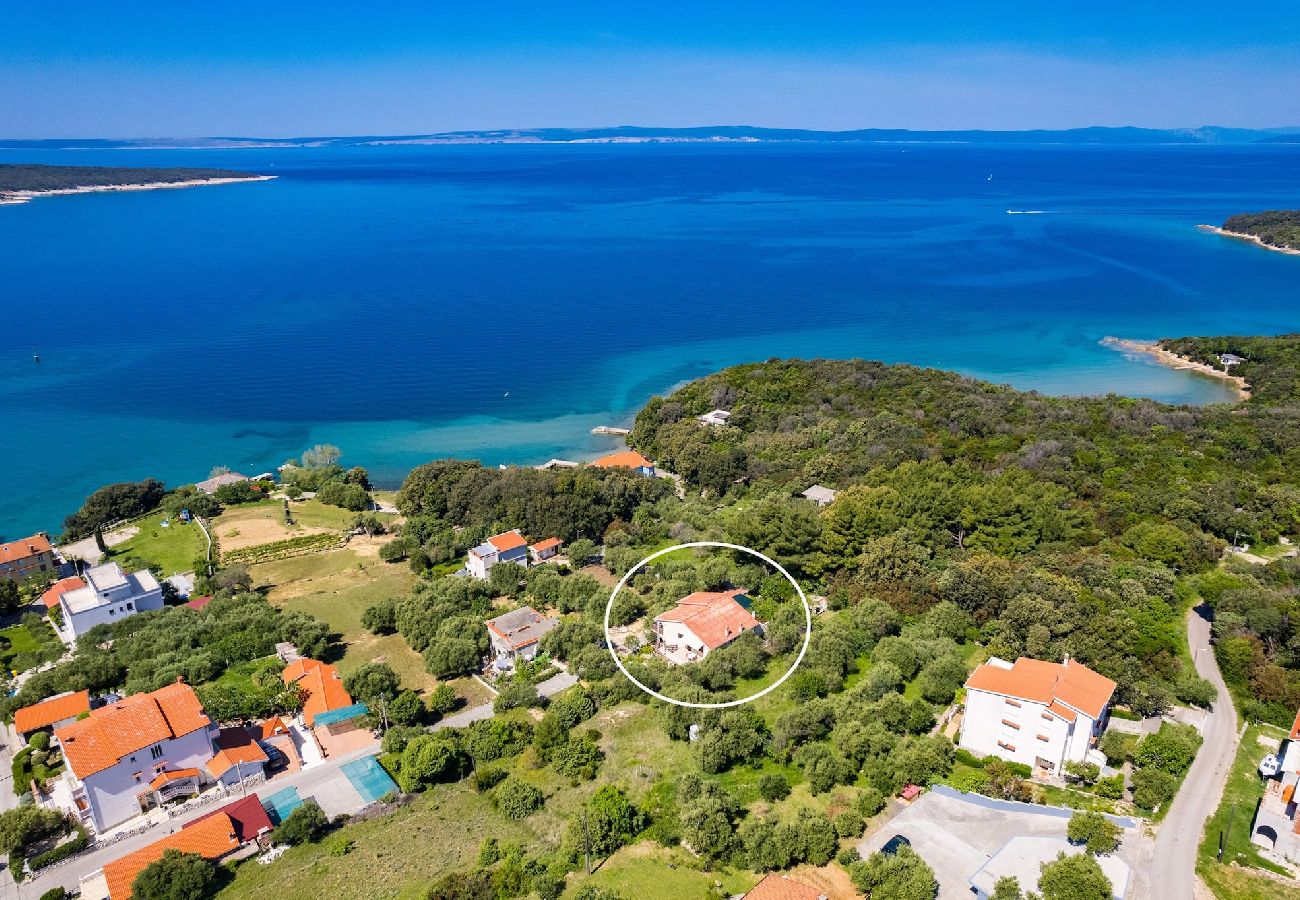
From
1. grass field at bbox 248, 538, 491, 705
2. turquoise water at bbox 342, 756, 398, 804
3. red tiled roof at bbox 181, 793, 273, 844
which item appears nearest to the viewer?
red tiled roof at bbox 181, 793, 273, 844

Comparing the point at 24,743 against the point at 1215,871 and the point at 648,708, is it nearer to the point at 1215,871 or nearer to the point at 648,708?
the point at 648,708

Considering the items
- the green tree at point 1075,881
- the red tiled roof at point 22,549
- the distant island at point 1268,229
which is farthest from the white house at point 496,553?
the distant island at point 1268,229

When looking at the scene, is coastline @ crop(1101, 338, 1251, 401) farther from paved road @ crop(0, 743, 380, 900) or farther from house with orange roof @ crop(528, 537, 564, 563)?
paved road @ crop(0, 743, 380, 900)

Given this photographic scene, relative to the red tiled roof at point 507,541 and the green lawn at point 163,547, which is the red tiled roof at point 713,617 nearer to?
the red tiled roof at point 507,541

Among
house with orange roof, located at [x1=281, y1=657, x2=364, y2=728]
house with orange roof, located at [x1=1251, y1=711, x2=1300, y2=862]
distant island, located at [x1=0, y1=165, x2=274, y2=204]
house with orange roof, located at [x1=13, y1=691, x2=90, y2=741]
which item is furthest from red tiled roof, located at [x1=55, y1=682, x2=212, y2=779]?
distant island, located at [x1=0, y1=165, x2=274, y2=204]

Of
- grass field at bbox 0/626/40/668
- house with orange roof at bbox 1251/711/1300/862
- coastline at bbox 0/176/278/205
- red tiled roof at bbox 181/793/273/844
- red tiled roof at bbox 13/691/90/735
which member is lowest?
grass field at bbox 0/626/40/668

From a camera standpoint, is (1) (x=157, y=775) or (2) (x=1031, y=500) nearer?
(1) (x=157, y=775)

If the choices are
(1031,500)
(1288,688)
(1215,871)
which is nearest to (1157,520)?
(1031,500)
